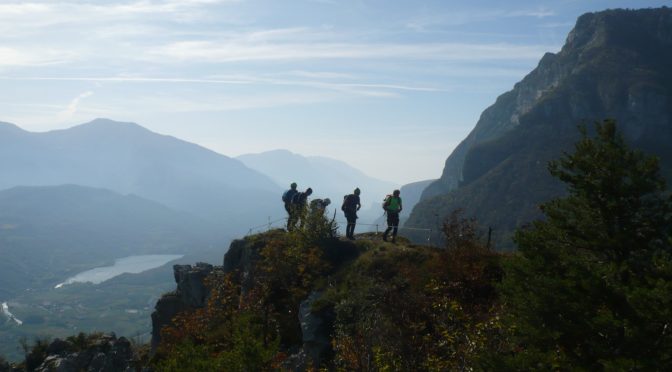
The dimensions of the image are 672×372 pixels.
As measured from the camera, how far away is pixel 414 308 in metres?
13.0

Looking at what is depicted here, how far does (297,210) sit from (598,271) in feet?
48.8

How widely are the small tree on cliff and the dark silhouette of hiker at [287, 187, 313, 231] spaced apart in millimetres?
12148

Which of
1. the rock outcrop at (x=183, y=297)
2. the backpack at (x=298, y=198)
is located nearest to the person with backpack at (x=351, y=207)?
the backpack at (x=298, y=198)

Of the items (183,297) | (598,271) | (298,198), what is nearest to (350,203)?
(298,198)

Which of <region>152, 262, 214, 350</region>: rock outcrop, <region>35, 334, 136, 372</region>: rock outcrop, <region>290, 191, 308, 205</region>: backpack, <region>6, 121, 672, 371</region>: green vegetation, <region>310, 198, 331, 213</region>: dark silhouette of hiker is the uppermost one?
<region>290, 191, 308, 205</region>: backpack

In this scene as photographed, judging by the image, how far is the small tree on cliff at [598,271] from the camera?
9.20m

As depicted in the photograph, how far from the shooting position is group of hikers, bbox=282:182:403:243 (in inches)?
848

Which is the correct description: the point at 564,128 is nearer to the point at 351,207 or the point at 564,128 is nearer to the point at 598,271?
the point at 351,207

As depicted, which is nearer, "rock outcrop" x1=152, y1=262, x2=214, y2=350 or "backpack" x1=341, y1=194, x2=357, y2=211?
"backpack" x1=341, y1=194, x2=357, y2=211

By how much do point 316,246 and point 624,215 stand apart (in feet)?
41.2

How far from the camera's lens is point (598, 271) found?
10.1 metres

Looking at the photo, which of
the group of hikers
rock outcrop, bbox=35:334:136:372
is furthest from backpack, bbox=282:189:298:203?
rock outcrop, bbox=35:334:136:372

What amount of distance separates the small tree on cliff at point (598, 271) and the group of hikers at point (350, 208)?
10.0 meters

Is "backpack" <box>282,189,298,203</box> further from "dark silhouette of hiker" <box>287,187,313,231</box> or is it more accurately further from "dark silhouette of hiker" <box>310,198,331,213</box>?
"dark silhouette of hiker" <box>310,198,331,213</box>
